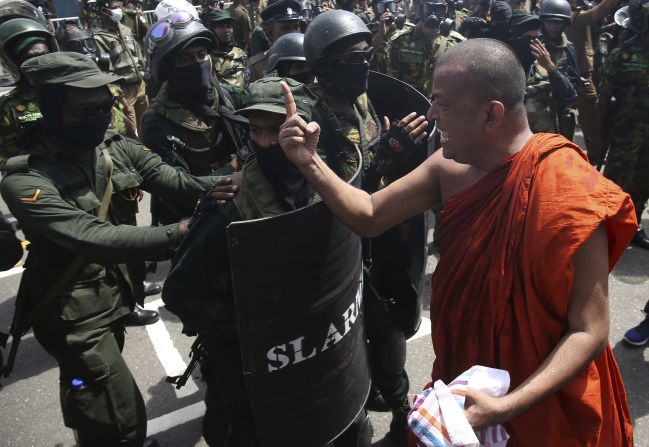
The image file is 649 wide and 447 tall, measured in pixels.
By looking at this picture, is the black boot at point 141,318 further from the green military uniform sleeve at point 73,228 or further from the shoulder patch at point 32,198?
the shoulder patch at point 32,198

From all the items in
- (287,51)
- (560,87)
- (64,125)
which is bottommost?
(560,87)

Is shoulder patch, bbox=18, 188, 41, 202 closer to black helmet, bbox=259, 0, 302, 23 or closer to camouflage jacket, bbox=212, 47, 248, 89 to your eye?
camouflage jacket, bbox=212, 47, 248, 89

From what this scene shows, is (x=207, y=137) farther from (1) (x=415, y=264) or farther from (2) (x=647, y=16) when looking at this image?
(2) (x=647, y=16)

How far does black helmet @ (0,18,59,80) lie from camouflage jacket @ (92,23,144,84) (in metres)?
3.24

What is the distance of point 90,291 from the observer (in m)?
2.40

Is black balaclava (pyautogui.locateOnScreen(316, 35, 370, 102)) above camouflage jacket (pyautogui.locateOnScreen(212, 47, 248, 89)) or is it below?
above

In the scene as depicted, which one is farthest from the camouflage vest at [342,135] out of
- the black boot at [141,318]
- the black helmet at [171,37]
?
the black boot at [141,318]

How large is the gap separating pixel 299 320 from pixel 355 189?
516 mm

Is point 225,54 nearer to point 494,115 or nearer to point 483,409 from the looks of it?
point 494,115

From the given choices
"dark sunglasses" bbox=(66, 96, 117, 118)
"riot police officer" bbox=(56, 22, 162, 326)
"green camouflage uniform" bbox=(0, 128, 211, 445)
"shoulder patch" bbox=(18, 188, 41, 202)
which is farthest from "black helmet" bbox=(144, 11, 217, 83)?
"shoulder patch" bbox=(18, 188, 41, 202)

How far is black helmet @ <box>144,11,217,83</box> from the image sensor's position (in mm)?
3264

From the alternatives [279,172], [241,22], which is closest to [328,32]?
[279,172]

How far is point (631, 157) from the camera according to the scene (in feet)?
15.5

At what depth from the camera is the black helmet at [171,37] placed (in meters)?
3.26
